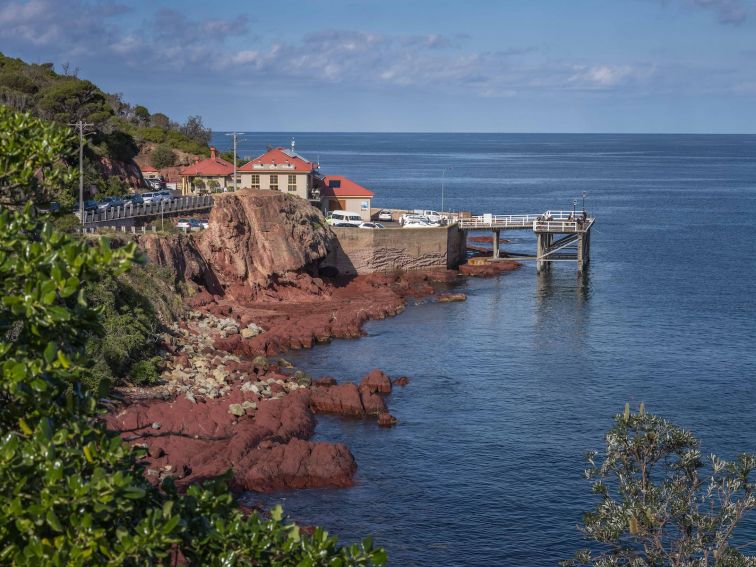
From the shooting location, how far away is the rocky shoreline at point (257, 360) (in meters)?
32.7

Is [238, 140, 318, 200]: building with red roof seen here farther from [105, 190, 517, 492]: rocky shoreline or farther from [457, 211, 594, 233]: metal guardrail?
[457, 211, 594, 233]: metal guardrail

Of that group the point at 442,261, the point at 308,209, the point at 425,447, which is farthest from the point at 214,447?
the point at 442,261

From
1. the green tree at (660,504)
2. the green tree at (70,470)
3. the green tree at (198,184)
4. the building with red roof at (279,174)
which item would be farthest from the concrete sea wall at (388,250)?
the green tree at (70,470)

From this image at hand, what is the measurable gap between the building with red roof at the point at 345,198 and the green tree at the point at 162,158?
71.7ft

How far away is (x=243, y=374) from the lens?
4388 cm

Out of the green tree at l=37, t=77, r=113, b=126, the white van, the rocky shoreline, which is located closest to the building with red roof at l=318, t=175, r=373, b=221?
the white van

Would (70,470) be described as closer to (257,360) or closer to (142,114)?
(257,360)

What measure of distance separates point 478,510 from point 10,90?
2604 inches

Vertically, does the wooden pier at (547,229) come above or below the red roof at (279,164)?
below

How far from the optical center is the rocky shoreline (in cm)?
3272

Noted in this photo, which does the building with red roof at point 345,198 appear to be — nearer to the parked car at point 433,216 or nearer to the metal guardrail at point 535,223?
the parked car at point 433,216

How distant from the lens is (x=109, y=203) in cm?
6544

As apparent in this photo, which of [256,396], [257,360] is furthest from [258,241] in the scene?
[256,396]

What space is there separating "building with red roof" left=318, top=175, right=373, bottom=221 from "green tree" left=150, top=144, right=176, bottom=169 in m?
21.8
